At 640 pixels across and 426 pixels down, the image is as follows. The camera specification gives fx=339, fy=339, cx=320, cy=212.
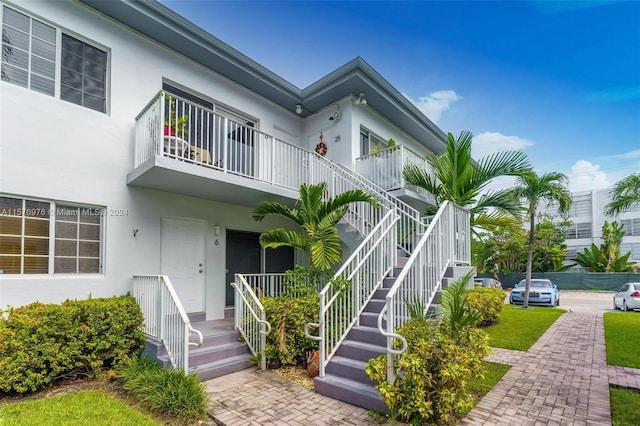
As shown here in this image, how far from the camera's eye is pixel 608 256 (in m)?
28.7

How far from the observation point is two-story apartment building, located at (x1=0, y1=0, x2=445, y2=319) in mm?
5914

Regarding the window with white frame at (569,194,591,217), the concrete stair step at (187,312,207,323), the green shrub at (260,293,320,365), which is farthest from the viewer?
the window with white frame at (569,194,591,217)

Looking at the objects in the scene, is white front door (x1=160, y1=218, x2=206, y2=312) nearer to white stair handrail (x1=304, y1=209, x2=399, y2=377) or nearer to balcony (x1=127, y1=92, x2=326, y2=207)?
balcony (x1=127, y1=92, x2=326, y2=207)

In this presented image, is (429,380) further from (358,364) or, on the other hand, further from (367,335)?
(367,335)

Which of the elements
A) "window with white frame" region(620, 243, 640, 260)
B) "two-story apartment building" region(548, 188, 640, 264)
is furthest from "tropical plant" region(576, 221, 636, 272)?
"window with white frame" region(620, 243, 640, 260)

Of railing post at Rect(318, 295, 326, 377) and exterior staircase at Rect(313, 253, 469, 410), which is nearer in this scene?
exterior staircase at Rect(313, 253, 469, 410)

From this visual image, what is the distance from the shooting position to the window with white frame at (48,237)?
5.66 metres

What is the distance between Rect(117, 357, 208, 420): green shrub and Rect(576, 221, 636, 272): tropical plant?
115 ft

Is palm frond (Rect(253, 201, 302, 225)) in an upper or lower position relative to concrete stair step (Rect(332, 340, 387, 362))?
upper

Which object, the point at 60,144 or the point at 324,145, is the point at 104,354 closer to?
the point at 60,144

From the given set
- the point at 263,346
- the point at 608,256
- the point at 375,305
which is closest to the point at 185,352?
the point at 263,346

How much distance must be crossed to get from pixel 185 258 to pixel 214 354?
2787 mm

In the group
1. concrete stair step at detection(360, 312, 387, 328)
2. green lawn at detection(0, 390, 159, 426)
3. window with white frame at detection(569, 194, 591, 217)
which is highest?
window with white frame at detection(569, 194, 591, 217)

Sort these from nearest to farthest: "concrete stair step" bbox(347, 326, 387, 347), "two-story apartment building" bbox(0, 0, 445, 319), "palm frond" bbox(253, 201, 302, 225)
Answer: "concrete stair step" bbox(347, 326, 387, 347) < "two-story apartment building" bbox(0, 0, 445, 319) < "palm frond" bbox(253, 201, 302, 225)
